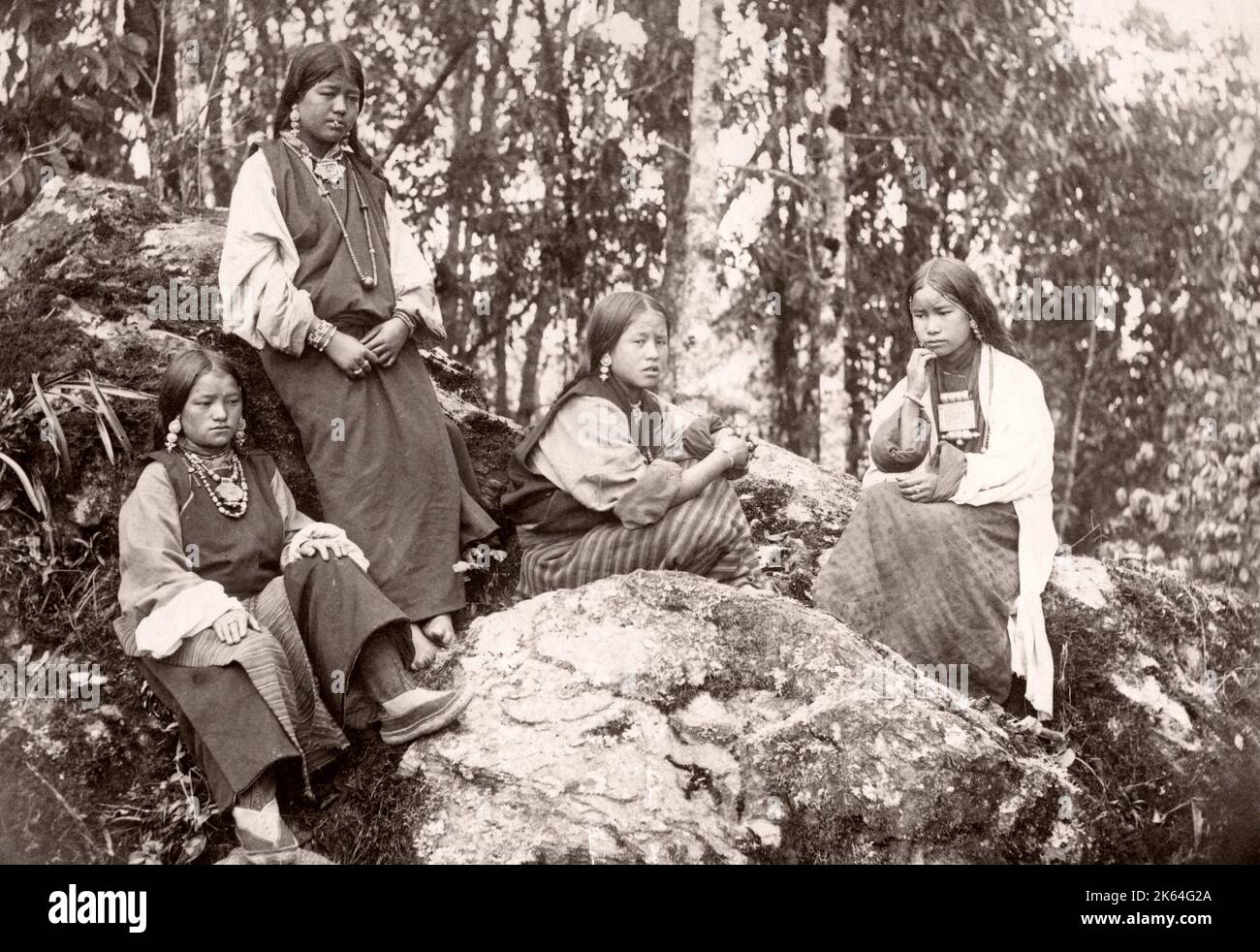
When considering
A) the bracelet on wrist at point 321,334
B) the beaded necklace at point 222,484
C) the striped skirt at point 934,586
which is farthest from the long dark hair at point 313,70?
the striped skirt at point 934,586

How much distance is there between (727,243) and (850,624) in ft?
7.16

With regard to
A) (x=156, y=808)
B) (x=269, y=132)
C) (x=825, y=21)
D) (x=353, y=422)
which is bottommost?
(x=156, y=808)

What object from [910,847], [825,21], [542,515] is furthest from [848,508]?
[825,21]

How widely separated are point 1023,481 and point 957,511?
236mm

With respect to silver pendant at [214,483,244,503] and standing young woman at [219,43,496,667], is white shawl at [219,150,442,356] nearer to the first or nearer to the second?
standing young woman at [219,43,496,667]

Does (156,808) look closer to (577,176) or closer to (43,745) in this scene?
(43,745)

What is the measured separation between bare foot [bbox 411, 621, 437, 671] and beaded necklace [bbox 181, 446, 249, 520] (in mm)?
602

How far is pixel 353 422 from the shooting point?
4223 millimetres

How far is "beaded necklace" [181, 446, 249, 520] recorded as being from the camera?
382 cm

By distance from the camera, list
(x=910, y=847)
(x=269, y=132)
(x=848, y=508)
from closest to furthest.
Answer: (x=910, y=847)
(x=848, y=508)
(x=269, y=132)

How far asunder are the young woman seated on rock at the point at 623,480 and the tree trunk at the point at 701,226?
1368 mm

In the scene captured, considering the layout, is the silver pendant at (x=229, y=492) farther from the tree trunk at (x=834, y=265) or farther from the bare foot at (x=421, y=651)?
the tree trunk at (x=834, y=265)

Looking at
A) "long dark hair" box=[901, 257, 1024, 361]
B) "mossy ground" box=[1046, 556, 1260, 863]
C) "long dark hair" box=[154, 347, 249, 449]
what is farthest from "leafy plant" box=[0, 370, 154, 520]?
"mossy ground" box=[1046, 556, 1260, 863]

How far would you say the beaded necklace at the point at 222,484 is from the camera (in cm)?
382
